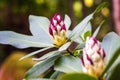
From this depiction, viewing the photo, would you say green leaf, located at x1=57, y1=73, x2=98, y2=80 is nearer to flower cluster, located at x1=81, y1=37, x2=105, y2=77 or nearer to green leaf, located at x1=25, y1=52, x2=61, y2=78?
flower cluster, located at x1=81, y1=37, x2=105, y2=77

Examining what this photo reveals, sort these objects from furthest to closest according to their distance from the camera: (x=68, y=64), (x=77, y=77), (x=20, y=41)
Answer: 1. (x=20, y=41)
2. (x=68, y=64)
3. (x=77, y=77)

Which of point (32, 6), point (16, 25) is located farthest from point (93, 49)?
point (16, 25)

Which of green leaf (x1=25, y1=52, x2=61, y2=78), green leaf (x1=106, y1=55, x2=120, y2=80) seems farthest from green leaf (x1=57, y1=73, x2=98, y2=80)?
green leaf (x1=25, y1=52, x2=61, y2=78)

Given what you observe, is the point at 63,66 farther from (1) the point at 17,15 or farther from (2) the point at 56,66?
(1) the point at 17,15

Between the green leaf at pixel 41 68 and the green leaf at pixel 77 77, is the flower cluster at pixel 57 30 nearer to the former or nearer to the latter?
the green leaf at pixel 41 68

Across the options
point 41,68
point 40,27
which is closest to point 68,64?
point 41,68

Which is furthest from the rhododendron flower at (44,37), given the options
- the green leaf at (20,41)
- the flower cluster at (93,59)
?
the flower cluster at (93,59)

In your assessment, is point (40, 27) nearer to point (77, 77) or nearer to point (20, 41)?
point (20, 41)
